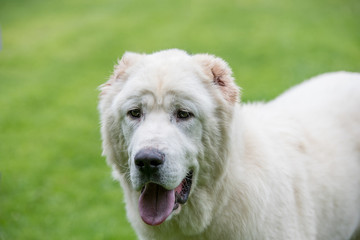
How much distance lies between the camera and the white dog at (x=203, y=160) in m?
3.06

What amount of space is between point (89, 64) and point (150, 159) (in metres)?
10.1

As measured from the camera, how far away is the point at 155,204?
3143 millimetres

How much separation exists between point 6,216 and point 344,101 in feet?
16.3

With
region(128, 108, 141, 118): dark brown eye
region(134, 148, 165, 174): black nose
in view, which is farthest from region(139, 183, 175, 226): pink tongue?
region(128, 108, 141, 118): dark brown eye

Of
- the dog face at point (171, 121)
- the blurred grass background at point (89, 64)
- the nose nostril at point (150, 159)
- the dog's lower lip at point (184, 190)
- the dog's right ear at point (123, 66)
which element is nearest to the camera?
the nose nostril at point (150, 159)

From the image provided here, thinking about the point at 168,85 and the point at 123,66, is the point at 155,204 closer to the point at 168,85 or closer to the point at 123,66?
the point at 168,85

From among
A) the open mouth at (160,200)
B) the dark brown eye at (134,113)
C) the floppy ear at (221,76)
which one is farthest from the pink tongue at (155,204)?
the floppy ear at (221,76)

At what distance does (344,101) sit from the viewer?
416 cm

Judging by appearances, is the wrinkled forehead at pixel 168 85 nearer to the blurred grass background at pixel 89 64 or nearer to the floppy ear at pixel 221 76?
the floppy ear at pixel 221 76

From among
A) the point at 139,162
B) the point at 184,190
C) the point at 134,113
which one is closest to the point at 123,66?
the point at 134,113

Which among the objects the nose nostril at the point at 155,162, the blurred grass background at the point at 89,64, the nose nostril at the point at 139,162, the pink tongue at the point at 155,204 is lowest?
the pink tongue at the point at 155,204

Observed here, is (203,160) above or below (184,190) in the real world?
above

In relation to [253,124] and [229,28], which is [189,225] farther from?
[229,28]

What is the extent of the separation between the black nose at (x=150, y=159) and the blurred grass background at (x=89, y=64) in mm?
3383
